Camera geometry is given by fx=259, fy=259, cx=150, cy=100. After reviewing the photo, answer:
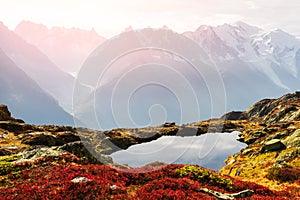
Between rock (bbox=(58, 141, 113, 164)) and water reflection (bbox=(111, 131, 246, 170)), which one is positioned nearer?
rock (bbox=(58, 141, 113, 164))

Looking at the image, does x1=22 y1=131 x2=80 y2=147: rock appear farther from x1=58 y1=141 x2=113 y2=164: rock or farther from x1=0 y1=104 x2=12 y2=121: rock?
x1=58 y1=141 x2=113 y2=164: rock

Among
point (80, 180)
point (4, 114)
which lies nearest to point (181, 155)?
point (80, 180)

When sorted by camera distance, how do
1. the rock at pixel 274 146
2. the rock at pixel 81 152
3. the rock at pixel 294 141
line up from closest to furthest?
the rock at pixel 81 152, the rock at pixel 294 141, the rock at pixel 274 146

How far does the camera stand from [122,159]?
41.2 metres

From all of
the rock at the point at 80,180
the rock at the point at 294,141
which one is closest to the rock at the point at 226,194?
the rock at the point at 80,180

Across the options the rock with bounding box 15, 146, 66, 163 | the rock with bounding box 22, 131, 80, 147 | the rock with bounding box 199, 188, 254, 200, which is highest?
the rock with bounding box 199, 188, 254, 200

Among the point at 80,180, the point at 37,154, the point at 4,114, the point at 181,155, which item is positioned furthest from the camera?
the point at 4,114

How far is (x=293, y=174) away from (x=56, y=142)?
4442 cm

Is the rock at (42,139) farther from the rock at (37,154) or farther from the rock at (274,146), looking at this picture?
the rock at (274,146)

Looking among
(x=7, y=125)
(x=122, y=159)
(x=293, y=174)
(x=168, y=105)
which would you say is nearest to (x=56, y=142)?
(x=7, y=125)

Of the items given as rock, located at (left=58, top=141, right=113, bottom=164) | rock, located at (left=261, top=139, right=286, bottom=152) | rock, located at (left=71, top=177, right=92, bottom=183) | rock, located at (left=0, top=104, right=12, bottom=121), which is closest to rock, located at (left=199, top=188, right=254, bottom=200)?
rock, located at (left=71, top=177, right=92, bottom=183)

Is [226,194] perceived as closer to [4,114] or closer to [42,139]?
[42,139]

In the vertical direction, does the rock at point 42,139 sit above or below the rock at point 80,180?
below

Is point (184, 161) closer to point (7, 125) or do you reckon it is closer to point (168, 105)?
A: point (168, 105)
